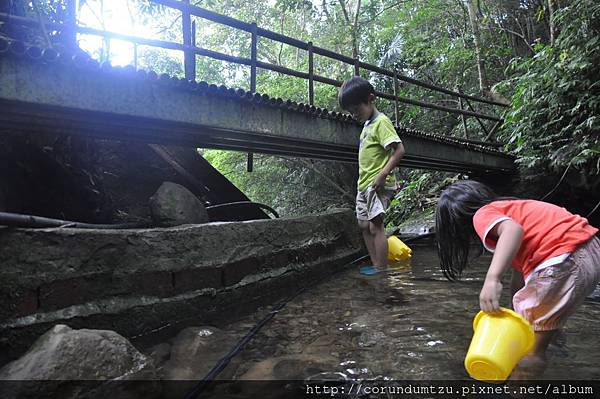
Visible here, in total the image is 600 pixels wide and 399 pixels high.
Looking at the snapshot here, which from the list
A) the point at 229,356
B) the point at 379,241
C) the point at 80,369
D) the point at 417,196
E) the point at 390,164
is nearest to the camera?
the point at 80,369

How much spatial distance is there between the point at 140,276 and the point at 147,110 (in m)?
1.24

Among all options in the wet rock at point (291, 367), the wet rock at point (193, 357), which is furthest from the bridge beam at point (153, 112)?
the wet rock at point (291, 367)

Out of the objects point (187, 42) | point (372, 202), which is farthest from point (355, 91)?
point (187, 42)

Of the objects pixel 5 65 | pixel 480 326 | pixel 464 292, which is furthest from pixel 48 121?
pixel 464 292

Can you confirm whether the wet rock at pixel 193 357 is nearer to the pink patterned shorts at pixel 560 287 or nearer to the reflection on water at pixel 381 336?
the reflection on water at pixel 381 336

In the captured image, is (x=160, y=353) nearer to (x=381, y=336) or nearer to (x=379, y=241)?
(x=381, y=336)

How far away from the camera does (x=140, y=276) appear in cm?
244

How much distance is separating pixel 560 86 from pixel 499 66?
5.96m

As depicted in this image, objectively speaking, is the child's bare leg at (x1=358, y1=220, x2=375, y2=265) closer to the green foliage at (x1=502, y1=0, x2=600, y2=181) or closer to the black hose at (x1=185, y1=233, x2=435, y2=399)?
the black hose at (x1=185, y1=233, x2=435, y2=399)

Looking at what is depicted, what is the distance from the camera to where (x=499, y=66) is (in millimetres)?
11758

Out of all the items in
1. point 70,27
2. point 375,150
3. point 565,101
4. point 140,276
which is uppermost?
point 565,101

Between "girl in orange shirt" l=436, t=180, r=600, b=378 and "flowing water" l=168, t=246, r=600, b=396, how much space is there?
0.24 meters

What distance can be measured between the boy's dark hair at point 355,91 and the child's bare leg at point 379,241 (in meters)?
1.05

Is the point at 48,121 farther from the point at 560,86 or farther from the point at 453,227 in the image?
the point at 560,86
